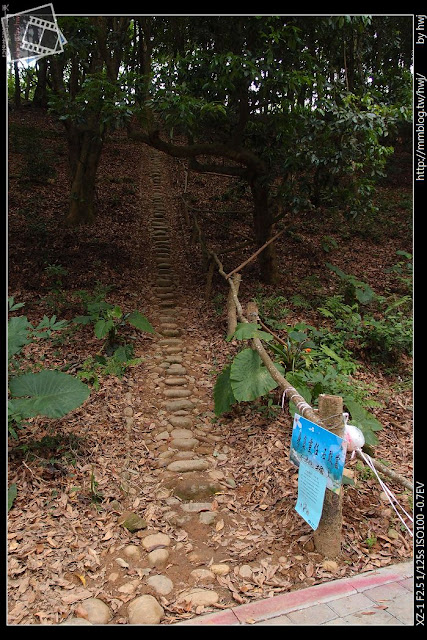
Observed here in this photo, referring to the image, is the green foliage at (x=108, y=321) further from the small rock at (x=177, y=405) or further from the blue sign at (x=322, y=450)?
the blue sign at (x=322, y=450)

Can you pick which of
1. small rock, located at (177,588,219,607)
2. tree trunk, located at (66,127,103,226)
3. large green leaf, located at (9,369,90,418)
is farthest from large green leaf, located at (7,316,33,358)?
tree trunk, located at (66,127,103,226)

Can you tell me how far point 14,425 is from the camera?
4.22 metres

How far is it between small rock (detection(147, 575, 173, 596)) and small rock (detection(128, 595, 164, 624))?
0.30 feet

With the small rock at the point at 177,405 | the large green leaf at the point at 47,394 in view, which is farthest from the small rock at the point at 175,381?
the large green leaf at the point at 47,394

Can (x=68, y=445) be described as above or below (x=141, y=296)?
below

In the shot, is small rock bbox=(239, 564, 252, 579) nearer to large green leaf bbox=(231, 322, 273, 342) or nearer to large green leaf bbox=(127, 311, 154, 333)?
large green leaf bbox=(231, 322, 273, 342)

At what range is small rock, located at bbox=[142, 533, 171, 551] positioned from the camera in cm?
336

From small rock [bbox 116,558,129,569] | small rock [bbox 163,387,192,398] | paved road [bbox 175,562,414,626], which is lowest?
small rock [bbox 116,558,129,569]

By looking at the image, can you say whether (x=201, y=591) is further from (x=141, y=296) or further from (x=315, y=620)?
(x=141, y=296)

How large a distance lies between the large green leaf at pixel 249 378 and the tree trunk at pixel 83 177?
7.89 metres
